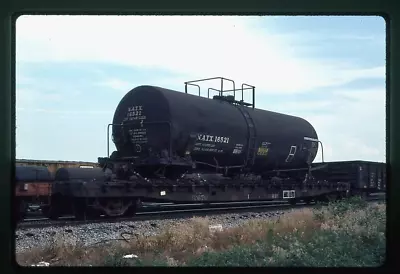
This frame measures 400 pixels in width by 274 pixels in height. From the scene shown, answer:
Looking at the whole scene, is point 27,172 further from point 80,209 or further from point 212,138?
point 212,138

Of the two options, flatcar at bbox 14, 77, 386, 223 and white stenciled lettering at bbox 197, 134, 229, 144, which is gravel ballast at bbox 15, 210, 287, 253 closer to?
flatcar at bbox 14, 77, 386, 223

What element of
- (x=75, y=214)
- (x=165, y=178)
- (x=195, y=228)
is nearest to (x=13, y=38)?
(x=195, y=228)

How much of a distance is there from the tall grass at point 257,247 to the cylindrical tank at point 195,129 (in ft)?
15.3

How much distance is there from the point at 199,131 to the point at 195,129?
0.12m

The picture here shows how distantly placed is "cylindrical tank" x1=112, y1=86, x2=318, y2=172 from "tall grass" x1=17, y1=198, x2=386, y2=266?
467 cm

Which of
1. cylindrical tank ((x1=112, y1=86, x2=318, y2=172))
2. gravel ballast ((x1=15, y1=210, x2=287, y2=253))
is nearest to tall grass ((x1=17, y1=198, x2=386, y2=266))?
gravel ballast ((x1=15, y1=210, x2=287, y2=253))

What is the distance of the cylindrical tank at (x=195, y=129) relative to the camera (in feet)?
31.1

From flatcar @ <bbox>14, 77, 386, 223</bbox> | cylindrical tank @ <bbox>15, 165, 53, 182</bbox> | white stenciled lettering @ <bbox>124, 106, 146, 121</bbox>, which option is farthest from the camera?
white stenciled lettering @ <bbox>124, 106, 146, 121</bbox>

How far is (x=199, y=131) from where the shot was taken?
33.4ft

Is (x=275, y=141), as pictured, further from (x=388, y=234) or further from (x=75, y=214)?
(x=388, y=234)

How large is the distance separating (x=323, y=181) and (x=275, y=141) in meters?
1.41

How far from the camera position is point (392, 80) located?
8.01ft

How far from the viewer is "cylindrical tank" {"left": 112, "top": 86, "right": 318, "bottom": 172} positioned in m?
9.47

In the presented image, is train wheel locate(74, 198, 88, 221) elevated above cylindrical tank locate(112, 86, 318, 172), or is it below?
below
